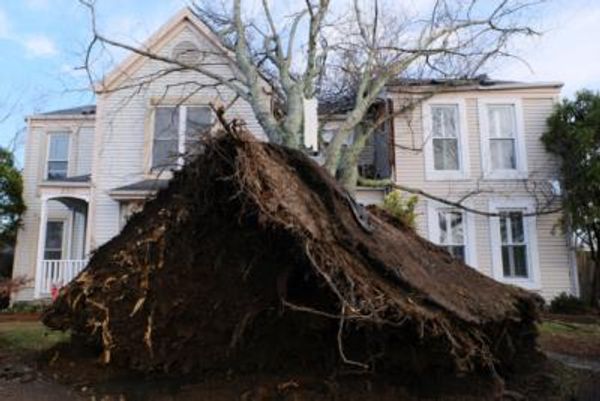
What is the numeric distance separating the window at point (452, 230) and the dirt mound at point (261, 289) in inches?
375

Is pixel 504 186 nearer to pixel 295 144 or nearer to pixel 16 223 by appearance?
pixel 295 144

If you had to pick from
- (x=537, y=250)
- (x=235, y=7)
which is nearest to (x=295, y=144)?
(x=235, y=7)

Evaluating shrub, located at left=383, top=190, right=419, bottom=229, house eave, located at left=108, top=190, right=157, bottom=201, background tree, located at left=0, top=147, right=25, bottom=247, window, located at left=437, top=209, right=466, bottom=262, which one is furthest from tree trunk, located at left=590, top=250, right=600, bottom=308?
background tree, located at left=0, top=147, right=25, bottom=247

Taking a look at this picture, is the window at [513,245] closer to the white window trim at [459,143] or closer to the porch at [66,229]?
the white window trim at [459,143]

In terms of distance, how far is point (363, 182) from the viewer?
1319 cm

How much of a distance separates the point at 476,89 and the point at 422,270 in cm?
1091

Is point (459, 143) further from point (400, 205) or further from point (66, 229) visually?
point (66, 229)

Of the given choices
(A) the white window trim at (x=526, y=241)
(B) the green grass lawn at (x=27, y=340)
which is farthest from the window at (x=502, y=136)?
(B) the green grass lawn at (x=27, y=340)

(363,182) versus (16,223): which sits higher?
(363,182)

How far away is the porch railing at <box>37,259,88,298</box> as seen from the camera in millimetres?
13391

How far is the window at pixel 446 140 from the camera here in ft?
46.5

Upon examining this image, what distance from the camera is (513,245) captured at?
13.5 meters

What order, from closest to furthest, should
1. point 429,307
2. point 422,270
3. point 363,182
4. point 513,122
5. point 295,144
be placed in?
point 429,307, point 422,270, point 295,144, point 363,182, point 513,122

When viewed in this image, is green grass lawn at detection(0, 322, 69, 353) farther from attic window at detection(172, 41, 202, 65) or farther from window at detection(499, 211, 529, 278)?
window at detection(499, 211, 529, 278)
